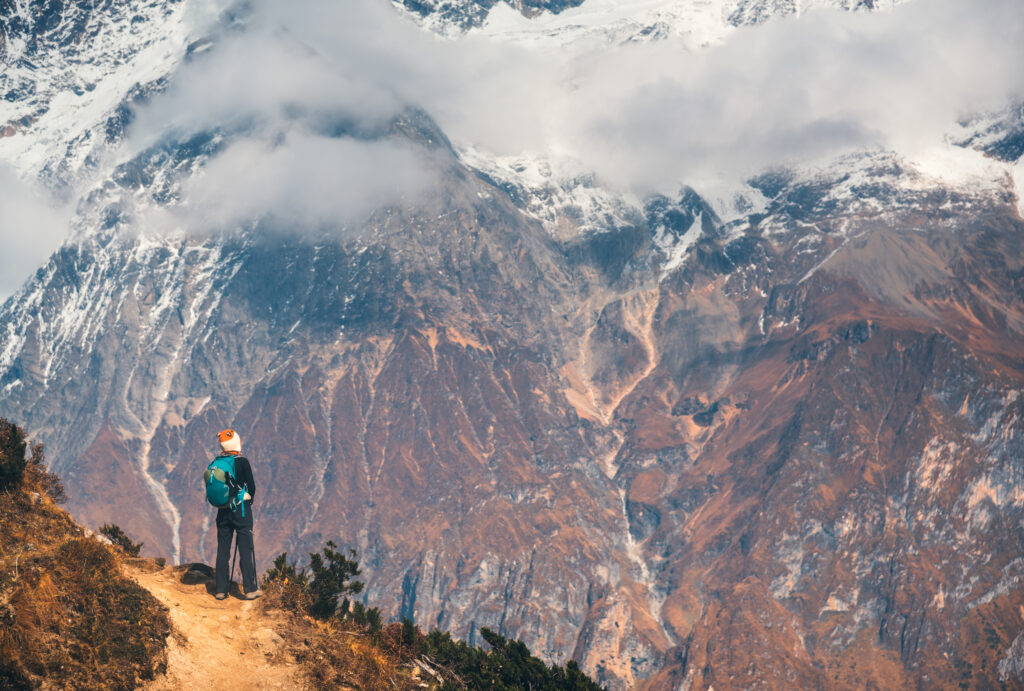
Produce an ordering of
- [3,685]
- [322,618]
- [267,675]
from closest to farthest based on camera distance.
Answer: [3,685]
[267,675]
[322,618]

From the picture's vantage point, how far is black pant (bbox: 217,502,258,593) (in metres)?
34.1

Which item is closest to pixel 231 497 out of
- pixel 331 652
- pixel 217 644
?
pixel 217 644

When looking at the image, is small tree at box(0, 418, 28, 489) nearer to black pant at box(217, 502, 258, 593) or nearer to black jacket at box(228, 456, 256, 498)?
black pant at box(217, 502, 258, 593)

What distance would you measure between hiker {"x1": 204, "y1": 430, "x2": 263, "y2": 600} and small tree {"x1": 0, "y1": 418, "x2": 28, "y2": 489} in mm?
5505

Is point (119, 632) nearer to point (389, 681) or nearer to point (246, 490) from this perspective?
point (246, 490)

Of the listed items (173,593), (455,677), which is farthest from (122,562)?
(455,677)

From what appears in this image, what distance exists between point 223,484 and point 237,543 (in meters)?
2.46

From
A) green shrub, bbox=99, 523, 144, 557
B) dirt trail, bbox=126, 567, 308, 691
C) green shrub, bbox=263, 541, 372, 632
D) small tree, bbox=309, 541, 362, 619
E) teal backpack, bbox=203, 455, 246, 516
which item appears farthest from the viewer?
green shrub, bbox=99, 523, 144, 557

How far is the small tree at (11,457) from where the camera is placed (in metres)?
34.1

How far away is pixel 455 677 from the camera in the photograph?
133ft

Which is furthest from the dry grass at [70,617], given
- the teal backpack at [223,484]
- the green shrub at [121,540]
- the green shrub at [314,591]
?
the green shrub at [121,540]

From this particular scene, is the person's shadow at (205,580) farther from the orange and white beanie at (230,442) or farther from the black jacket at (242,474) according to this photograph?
the orange and white beanie at (230,442)

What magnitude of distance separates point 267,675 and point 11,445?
408 inches

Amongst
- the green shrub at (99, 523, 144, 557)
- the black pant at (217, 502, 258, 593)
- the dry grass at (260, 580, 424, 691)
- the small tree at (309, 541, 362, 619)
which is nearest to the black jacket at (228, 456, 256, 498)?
the black pant at (217, 502, 258, 593)
